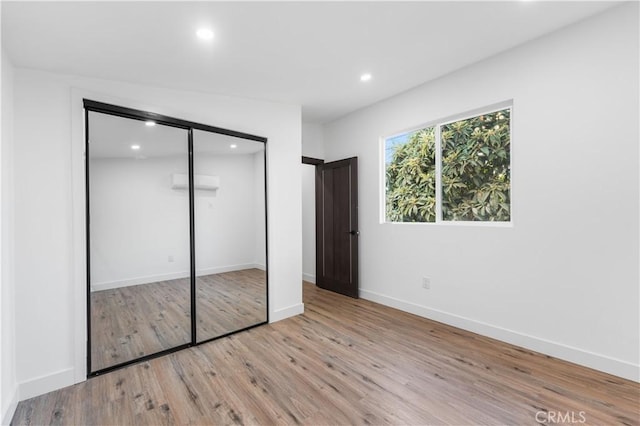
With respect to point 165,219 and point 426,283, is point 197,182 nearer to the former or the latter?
point 165,219

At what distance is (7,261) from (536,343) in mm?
4168

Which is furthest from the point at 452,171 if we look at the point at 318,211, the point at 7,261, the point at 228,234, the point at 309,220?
the point at 7,261

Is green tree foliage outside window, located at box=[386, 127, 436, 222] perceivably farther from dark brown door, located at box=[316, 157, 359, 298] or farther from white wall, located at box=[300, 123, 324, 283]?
white wall, located at box=[300, 123, 324, 283]

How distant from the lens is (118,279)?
2629 mm

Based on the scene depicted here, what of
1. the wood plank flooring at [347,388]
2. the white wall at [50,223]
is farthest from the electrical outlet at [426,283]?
the white wall at [50,223]

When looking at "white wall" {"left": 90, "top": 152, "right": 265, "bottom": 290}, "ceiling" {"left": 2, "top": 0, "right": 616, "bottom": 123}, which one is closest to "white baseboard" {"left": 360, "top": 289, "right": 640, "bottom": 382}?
"white wall" {"left": 90, "top": 152, "right": 265, "bottom": 290}

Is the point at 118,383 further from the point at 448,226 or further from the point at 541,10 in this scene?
the point at 541,10

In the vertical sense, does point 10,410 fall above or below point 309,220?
below

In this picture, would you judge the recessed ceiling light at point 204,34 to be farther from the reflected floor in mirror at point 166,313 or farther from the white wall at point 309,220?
the white wall at point 309,220

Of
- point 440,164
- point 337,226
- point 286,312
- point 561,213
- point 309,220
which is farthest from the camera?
point 309,220

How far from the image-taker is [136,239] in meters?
2.71

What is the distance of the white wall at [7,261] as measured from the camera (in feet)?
6.24

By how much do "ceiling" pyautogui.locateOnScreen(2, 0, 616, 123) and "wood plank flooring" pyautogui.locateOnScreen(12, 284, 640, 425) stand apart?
8.32 ft

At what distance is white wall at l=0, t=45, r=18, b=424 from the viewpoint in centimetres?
190
